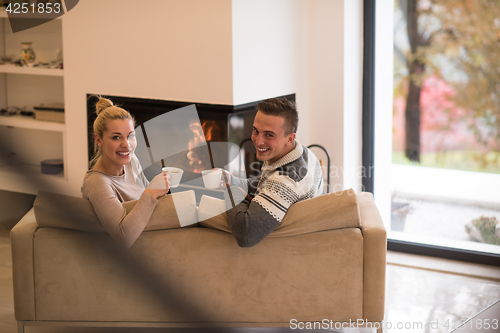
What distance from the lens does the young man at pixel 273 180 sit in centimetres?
169

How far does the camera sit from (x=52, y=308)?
1.85 metres

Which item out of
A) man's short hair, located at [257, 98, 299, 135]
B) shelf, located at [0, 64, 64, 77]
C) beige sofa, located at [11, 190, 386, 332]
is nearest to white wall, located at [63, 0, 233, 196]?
shelf, located at [0, 64, 64, 77]

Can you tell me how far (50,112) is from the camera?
3.59 metres

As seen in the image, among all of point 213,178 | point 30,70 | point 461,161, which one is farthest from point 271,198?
point 30,70

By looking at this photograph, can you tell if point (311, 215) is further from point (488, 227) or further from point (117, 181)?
point (488, 227)

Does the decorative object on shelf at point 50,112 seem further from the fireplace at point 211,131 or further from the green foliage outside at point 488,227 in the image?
the green foliage outside at point 488,227

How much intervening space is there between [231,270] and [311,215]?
0.36 metres

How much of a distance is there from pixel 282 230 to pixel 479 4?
1988mm

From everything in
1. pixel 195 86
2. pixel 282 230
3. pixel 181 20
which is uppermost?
pixel 181 20

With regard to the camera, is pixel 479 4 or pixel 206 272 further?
pixel 479 4

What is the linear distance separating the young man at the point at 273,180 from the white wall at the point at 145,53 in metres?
0.99

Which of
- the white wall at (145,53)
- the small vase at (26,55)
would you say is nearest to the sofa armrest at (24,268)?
the white wall at (145,53)

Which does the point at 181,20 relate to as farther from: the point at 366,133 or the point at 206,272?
the point at 206,272

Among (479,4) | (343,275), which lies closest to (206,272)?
(343,275)
